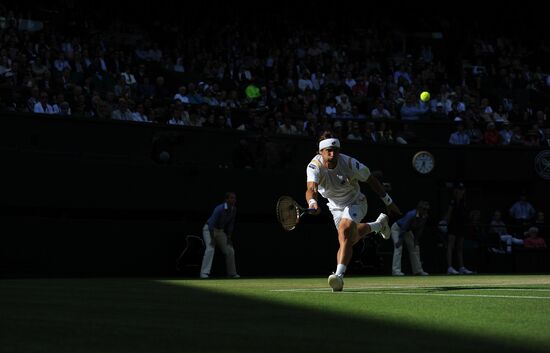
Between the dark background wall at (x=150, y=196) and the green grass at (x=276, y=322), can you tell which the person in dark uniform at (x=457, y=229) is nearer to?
the dark background wall at (x=150, y=196)

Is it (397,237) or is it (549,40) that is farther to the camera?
(549,40)

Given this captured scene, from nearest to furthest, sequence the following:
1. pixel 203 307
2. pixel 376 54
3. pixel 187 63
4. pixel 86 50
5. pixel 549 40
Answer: pixel 203 307
pixel 86 50
pixel 187 63
pixel 376 54
pixel 549 40

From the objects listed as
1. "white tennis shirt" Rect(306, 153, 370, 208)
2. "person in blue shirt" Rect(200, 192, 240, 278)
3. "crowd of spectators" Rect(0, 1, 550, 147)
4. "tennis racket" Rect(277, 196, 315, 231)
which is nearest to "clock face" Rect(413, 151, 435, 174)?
"crowd of spectators" Rect(0, 1, 550, 147)

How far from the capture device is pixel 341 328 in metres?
8.56

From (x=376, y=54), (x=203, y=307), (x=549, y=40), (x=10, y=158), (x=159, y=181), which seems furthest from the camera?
(x=549, y=40)

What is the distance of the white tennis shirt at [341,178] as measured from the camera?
14664 mm

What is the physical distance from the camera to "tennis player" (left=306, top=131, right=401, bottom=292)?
47.3 ft

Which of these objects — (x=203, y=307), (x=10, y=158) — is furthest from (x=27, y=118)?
(x=203, y=307)

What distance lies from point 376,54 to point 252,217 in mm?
10560

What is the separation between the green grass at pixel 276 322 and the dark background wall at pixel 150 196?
9.51 metres

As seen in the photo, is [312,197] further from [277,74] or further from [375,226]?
[277,74]

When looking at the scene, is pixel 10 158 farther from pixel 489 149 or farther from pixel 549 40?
pixel 549 40

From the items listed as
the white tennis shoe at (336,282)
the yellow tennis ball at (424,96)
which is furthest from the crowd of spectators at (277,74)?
the white tennis shoe at (336,282)

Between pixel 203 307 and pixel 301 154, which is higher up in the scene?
pixel 301 154
